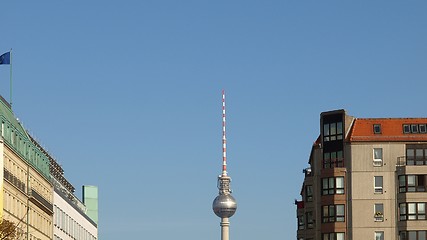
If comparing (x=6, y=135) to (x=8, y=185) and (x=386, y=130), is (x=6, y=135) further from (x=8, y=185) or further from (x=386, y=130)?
(x=386, y=130)

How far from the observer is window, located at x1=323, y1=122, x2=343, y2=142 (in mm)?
146500

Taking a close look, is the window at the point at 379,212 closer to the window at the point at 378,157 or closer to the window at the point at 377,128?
the window at the point at 378,157

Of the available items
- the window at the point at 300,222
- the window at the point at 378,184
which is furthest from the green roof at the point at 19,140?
the window at the point at 378,184

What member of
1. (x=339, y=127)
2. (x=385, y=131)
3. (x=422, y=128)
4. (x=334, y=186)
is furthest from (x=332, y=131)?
(x=422, y=128)

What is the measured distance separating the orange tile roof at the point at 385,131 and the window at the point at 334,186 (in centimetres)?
422

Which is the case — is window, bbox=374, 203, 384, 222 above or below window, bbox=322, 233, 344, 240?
above

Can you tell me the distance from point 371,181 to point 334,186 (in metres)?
3.65

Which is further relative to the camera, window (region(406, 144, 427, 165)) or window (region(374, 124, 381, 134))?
window (region(374, 124, 381, 134))

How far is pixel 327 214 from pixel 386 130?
10462 mm

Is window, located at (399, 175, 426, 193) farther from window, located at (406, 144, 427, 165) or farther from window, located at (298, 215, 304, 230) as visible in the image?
window, located at (298, 215, 304, 230)

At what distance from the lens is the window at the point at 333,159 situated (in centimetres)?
14538

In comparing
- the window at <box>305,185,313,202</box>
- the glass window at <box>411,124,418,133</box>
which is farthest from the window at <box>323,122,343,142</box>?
the glass window at <box>411,124,418,133</box>

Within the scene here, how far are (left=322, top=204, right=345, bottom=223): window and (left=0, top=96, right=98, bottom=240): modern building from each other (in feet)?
96.7

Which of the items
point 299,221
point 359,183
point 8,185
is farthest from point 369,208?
point 8,185
